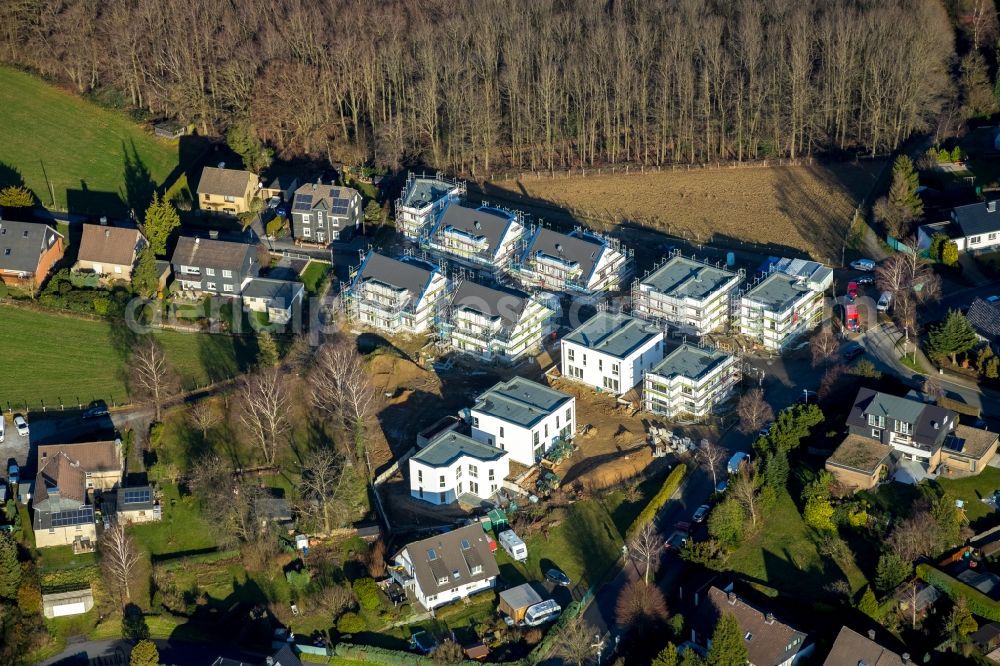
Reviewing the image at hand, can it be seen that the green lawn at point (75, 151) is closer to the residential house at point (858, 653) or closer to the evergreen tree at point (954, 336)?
the evergreen tree at point (954, 336)

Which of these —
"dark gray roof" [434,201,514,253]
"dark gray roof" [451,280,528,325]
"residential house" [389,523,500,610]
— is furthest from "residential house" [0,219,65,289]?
"residential house" [389,523,500,610]

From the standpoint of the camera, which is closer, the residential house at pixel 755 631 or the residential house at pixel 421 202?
the residential house at pixel 755 631

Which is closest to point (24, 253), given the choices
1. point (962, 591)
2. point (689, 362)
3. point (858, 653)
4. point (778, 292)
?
point (689, 362)

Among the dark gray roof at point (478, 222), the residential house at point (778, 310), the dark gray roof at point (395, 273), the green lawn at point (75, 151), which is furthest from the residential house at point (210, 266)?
the residential house at point (778, 310)

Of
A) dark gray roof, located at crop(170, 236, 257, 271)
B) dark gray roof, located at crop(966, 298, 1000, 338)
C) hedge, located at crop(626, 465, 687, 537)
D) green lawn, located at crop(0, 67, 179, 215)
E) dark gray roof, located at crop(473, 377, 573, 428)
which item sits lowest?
hedge, located at crop(626, 465, 687, 537)

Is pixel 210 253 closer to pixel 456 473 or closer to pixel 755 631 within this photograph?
pixel 456 473

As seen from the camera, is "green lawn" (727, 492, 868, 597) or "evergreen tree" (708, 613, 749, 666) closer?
"evergreen tree" (708, 613, 749, 666)

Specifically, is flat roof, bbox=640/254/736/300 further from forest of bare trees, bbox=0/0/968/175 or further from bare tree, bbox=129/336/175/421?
bare tree, bbox=129/336/175/421
